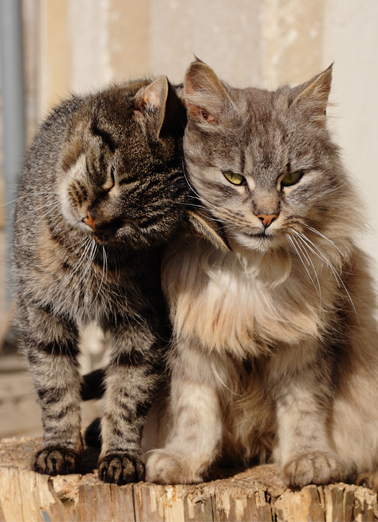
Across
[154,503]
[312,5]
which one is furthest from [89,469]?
[312,5]

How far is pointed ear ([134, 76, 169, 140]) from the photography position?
61.1 inches

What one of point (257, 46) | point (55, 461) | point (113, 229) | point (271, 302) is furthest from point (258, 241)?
point (257, 46)

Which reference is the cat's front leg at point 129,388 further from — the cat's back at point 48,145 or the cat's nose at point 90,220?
the cat's back at point 48,145

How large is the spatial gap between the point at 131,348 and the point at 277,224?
65 cm

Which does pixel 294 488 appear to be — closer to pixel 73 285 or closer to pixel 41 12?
pixel 73 285

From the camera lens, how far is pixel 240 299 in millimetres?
1744

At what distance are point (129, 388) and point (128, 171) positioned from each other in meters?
0.74

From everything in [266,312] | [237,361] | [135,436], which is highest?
[266,312]

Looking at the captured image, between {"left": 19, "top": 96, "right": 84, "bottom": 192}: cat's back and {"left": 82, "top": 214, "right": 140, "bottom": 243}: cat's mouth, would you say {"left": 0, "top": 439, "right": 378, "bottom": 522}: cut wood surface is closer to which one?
{"left": 82, "top": 214, "right": 140, "bottom": 243}: cat's mouth

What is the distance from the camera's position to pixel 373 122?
7.86 ft

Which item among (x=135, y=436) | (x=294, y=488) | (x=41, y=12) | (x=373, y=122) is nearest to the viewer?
(x=294, y=488)

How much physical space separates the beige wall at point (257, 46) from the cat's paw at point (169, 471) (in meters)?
1.00

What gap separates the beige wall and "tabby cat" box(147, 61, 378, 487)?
29cm

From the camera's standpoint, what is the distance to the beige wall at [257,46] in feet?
7.97
